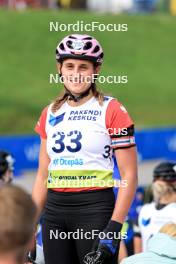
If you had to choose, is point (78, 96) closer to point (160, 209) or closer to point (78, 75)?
point (78, 75)

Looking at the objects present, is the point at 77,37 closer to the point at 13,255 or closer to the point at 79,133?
the point at 79,133

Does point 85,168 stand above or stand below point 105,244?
above

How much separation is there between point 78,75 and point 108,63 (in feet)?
104

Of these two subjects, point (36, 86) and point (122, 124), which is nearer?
point (122, 124)

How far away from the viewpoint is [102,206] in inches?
206

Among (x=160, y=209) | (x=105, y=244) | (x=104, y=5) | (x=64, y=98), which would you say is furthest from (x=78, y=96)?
(x=104, y=5)

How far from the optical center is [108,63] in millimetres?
36812

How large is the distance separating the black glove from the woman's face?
89 centimetres

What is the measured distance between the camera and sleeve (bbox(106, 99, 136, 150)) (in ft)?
17.1

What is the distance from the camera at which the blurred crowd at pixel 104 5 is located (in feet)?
143

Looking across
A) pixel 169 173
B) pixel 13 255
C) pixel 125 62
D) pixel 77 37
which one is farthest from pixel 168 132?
pixel 125 62

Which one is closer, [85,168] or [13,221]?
[13,221]

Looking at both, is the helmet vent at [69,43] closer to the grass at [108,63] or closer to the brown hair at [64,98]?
the brown hair at [64,98]

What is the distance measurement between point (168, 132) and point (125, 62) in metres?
20.1
